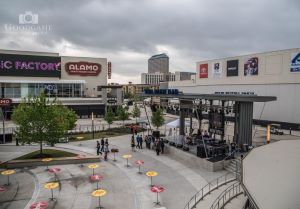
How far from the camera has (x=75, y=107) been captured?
211 feet

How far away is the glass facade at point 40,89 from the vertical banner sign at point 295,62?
175 ft

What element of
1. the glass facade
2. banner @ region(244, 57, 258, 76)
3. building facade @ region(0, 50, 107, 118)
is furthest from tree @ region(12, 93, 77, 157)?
banner @ region(244, 57, 258, 76)

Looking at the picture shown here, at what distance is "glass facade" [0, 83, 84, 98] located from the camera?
6359cm


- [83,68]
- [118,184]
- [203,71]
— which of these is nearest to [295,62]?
[203,71]

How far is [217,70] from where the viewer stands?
6203 centimetres

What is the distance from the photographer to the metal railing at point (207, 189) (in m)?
15.3

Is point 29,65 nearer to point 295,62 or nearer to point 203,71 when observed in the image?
point 203,71

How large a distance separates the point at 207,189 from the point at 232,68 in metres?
45.3

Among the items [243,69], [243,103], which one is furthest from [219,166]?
[243,69]

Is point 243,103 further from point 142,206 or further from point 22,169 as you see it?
point 22,169

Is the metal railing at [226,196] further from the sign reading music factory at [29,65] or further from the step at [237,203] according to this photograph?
the sign reading music factory at [29,65]

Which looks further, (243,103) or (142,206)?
(243,103)

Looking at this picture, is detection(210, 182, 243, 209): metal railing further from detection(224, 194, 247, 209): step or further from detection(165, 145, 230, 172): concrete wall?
detection(165, 145, 230, 172): concrete wall

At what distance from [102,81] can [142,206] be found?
65.2 metres
